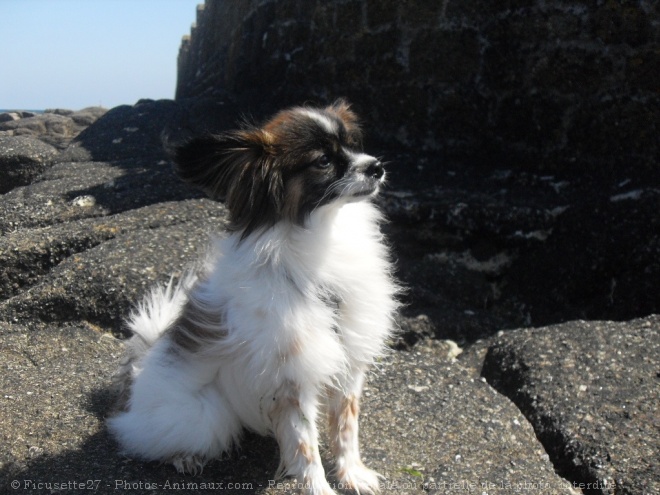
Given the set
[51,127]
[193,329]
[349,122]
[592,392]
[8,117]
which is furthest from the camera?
[8,117]

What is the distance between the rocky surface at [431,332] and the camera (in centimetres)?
329

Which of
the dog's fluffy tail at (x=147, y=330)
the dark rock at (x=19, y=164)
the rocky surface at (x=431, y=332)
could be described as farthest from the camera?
the dark rock at (x=19, y=164)

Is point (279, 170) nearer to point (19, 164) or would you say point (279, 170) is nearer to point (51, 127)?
point (19, 164)

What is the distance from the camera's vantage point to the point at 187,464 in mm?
3115

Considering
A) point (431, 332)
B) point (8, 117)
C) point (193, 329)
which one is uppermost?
point (193, 329)

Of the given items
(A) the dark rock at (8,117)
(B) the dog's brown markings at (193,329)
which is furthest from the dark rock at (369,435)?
(A) the dark rock at (8,117)

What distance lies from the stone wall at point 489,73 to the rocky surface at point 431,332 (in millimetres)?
259

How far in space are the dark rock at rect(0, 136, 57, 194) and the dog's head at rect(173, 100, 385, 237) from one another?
6.07m

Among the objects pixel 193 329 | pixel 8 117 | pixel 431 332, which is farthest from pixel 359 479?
pixel 8 117

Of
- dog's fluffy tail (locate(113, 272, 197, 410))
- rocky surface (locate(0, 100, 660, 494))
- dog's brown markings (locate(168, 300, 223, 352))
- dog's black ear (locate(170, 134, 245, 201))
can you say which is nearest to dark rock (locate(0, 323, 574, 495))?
rocky surface (locate(0, 100, 660, 494))

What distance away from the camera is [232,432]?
3.16 meters

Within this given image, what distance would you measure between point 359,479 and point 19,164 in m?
6.72

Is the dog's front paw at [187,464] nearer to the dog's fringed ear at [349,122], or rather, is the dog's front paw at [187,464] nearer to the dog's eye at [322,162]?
the dog's eye at [322,162]

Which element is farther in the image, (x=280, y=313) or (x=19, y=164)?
(x=19, y=164)
